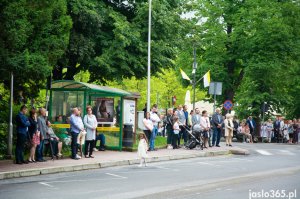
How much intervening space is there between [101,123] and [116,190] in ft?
40.1

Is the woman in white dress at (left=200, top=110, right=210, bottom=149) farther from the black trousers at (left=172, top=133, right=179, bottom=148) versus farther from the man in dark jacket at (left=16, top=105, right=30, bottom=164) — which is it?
the man in dark jacket at (left=16, top=105, right=30, bottom=164)

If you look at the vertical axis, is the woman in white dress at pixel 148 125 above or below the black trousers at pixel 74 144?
above

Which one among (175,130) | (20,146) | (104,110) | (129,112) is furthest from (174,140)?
(20,146)

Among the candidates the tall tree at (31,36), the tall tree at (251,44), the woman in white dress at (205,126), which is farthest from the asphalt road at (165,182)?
the tall tree at (251,44)

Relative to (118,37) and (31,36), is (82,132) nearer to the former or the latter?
(31,36)

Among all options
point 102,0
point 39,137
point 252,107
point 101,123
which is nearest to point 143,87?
point 252,107

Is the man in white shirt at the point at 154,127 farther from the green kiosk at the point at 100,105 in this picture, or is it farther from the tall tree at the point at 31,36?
the tall tree at the point at 31,36

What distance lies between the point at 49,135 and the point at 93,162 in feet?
6.49

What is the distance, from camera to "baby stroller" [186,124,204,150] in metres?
29.3

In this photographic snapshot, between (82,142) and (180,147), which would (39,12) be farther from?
(180,147)

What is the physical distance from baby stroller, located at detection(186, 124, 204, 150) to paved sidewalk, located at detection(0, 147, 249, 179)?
2.36 ft

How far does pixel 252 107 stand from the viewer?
5188 centimetres

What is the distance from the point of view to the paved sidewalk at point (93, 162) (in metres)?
18.3

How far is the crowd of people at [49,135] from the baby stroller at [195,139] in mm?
6069
